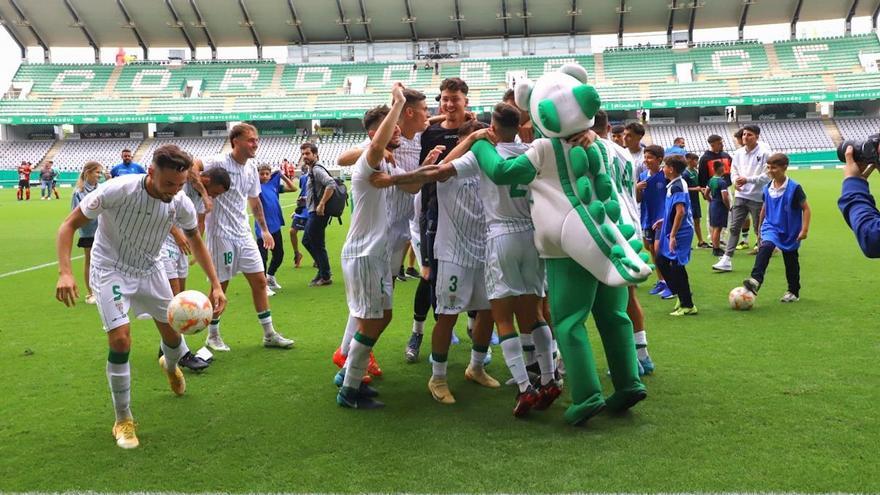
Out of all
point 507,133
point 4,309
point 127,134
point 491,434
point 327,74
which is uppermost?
point 327,74

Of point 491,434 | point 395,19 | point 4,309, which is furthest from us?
point 395,19

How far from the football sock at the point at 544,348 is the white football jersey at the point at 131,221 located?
2434 millimetres

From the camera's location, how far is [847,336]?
19.6 ft

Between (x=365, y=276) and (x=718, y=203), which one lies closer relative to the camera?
(x=365, y=276)

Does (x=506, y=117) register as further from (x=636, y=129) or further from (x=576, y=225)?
(x=636, y=129)

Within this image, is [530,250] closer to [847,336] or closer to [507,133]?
[507,133]

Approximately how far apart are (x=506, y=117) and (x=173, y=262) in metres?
3.70

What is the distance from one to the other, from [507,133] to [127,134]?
5219 centimetres

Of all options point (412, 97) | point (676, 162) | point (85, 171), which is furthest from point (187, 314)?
point (85, 171)

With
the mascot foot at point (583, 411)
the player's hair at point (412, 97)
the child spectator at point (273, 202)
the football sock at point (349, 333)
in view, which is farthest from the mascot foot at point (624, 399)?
Answer: the child spectator at point (273, 202)

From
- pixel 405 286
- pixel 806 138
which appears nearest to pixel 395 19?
pixel 806 138

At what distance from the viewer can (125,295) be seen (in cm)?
434

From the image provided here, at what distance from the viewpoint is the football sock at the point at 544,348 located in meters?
4.71

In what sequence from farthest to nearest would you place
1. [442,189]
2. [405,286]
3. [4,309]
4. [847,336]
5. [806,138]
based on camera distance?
[806,138]
[405,286]
[4,309]
[847,336]
[442,189]
